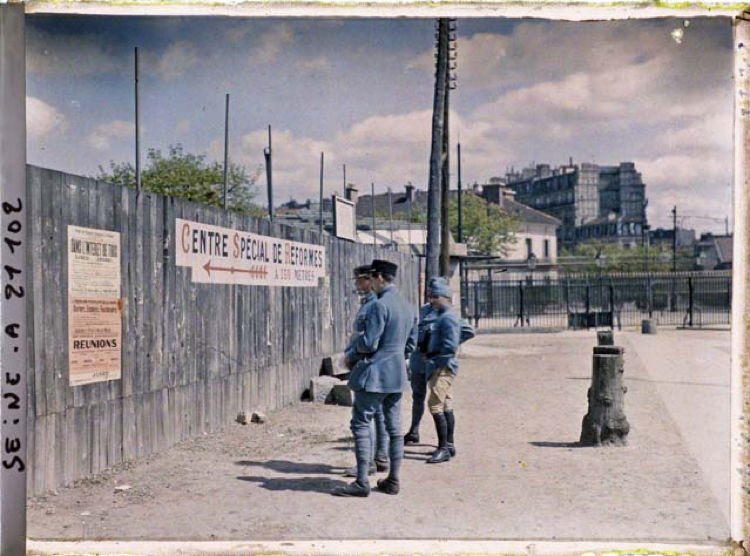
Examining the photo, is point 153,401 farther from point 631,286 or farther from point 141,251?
point 631,286

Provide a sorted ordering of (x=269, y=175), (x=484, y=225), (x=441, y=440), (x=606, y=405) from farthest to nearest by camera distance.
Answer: (x=484, y=225) < (x=269, y=175) < (x=606, y=405) < (x=441, y=440)

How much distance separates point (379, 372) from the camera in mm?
7676

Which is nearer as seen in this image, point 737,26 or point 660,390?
point 737,26

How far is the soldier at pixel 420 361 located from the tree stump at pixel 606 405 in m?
1.58

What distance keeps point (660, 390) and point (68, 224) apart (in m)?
9.35

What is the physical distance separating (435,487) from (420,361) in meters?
1.74

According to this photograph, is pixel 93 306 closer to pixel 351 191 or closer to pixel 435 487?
pixel 435 487

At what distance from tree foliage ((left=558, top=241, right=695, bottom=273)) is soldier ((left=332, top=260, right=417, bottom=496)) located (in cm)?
4248

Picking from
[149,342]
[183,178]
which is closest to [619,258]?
[183,178]

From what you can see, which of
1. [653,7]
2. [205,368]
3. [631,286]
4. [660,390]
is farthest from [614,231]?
[653,7]

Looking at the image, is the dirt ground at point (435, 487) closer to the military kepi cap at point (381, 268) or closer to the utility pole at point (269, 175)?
the military kepi cap at point (381, 268)

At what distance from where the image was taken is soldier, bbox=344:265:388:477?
7770 mm

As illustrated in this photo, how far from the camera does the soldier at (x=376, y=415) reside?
25.5 ft

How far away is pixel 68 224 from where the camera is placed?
758 cm
